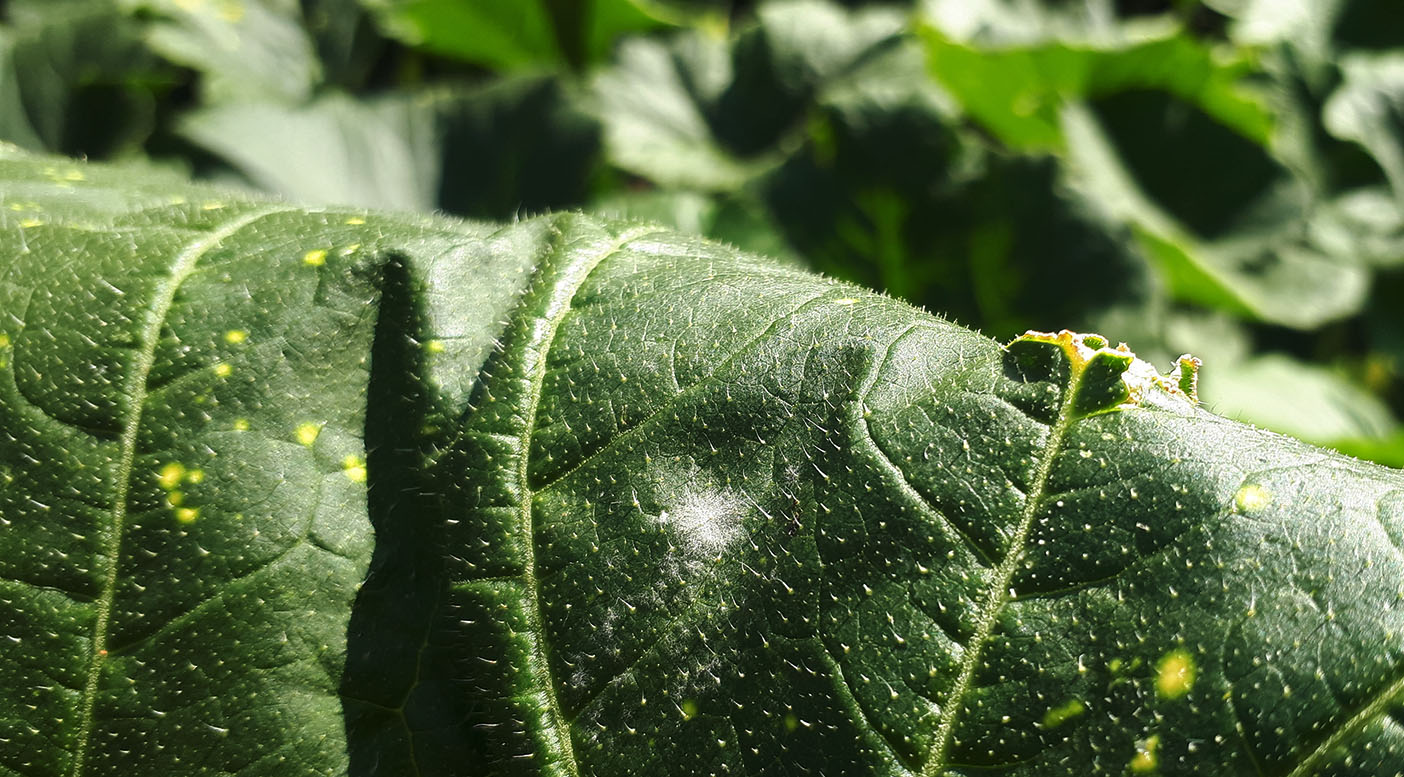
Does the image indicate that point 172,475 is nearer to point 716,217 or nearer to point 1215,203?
point 716,217

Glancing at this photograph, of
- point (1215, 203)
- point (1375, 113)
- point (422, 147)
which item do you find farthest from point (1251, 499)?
point (1375, 113)

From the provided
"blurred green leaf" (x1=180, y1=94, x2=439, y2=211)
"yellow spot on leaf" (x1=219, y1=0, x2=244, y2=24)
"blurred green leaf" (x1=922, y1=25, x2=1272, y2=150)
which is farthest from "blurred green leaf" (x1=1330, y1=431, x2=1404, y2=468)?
"yellow spot on leaf" (x1=219, y1=0, x2=244, y2=24)

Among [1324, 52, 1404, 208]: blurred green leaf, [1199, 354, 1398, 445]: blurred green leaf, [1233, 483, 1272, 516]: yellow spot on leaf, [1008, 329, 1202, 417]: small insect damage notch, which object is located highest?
[1008, 329, 1202, 417]: small insect damage notch

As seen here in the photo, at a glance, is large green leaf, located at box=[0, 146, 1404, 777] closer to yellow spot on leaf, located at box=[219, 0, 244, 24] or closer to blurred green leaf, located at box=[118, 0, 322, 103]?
blurred green leaf, located at box=[118, 0, 322, 103]

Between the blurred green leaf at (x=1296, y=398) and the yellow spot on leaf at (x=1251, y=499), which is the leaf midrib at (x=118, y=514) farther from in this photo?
the blurred green leaf at (x=1296, y=398)

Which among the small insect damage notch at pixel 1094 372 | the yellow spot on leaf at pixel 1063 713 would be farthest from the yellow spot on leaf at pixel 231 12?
the yellow spot on leaf at pixel 1063 713

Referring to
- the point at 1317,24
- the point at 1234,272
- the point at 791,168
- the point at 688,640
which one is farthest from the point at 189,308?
the point at 1317,24
